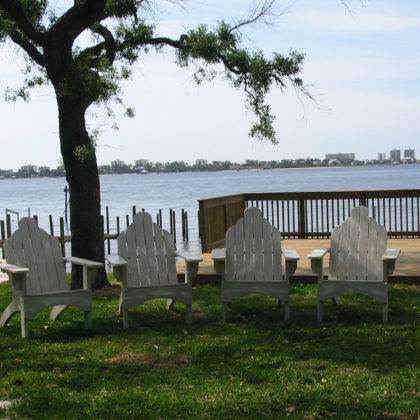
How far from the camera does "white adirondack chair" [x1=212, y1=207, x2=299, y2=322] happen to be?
6.35 meters

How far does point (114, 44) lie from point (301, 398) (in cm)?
667

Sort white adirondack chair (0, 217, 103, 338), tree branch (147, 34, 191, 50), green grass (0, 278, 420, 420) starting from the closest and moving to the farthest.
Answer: green grass (0, 278, 420, 420)
white adirondack chair (0, 217, 103, 338)
tree branch (147, 34, 191, 50)

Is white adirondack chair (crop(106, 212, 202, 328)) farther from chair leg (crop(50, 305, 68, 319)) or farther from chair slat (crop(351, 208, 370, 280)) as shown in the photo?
chair slat (crop(351, 208, 370, 280))

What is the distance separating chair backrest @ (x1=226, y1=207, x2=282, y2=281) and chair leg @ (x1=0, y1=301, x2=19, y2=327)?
202cm

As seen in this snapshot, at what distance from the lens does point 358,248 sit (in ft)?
21.5

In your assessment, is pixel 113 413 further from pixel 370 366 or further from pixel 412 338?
pixel 412 338

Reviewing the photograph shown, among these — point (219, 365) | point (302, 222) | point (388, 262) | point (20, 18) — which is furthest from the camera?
point (302, 222)

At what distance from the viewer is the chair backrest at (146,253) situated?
654 cm

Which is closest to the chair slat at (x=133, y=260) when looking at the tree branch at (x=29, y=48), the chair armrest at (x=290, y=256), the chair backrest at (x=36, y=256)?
the chair backrest at (x=36, y=256)

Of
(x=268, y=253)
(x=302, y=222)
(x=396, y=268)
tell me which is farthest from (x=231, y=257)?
(x=302, y=222)

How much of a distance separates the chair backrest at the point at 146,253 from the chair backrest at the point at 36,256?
2.07 feet

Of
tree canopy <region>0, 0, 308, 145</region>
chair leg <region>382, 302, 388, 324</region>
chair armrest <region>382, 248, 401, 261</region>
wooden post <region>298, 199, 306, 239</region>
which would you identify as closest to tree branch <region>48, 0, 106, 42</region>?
tree canopy <region>0, 0, 308, 145</region>

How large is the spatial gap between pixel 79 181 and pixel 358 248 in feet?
12.4

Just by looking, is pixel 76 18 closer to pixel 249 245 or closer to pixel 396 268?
pixel 249 245
